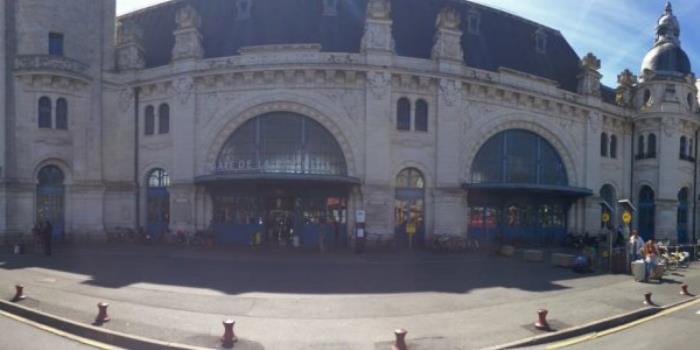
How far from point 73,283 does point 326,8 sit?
20.5 meters

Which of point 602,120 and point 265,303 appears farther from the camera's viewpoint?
point 602,120

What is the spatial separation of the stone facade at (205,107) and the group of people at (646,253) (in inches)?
357

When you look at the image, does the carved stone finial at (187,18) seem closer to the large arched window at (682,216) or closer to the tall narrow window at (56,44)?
the tall narrow window at (56,44)

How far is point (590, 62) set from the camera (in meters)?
30.9

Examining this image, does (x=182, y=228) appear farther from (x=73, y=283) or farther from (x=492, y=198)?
(x=492, y=198)

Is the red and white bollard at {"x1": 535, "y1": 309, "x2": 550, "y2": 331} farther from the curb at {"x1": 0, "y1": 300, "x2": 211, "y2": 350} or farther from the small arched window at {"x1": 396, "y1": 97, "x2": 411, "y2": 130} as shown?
the small arched window at {"x1": 396, "y1": 97, "x2": 411, "y2": 130}

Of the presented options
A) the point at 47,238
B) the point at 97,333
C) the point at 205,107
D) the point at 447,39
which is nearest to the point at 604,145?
the point at 447,39

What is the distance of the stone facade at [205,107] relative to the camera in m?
23.9

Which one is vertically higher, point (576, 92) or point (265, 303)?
point (576, 92)

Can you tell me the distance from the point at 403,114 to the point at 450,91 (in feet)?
9.91

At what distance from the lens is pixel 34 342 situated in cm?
815

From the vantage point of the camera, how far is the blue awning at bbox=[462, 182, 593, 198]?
24.2m

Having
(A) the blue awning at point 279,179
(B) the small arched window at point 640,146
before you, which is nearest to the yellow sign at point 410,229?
(A) the blue awning at point 279,179

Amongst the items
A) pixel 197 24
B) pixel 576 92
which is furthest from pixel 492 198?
pixel 197 24
